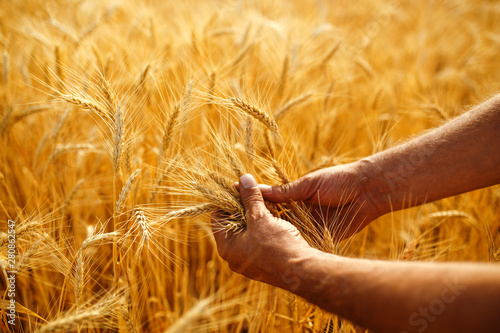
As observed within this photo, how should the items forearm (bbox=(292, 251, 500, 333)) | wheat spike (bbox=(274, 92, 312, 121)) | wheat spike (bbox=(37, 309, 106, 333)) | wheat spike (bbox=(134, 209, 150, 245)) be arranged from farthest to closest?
wheat spike (bbox=(274, 92, 312, 121)) → wheat spike (bbox=(134, 209, 150, 245)) → wheat spike (bbox=(37, 309, 106, 333)) → forearm (bbox=(292, 251, 500, 333))

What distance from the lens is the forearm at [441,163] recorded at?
43.9 inches

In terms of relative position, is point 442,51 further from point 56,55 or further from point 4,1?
point 4,1

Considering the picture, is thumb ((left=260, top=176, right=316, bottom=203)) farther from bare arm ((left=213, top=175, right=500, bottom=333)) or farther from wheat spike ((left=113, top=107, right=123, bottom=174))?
wheat spike ((left=113, top=107, right=123, bottom=174))

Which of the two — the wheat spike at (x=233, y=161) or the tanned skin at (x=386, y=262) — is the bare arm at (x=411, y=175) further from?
the wheat spike at (x=233, y=161)

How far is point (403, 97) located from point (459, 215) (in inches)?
54.2

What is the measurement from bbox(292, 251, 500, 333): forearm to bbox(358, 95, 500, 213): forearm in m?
0.57

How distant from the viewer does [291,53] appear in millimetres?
1833

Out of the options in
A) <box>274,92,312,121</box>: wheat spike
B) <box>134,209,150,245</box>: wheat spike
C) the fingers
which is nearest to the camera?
<box>134,209,150,245</box>: wheat spike

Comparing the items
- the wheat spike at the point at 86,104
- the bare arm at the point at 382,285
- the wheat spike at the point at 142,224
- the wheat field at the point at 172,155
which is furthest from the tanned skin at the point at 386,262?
the wheat spike at the point at 86,104

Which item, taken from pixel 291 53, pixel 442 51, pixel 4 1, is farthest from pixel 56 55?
pixel 442 51

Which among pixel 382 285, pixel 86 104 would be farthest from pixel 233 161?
pixel 382 285

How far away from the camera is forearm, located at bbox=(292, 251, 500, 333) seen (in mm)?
588

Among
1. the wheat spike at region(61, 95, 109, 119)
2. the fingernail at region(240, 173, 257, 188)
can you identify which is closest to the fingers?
the fingernail at region(240, 173, 257, 188)

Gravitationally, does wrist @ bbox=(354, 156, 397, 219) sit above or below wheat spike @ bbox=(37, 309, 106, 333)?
above
